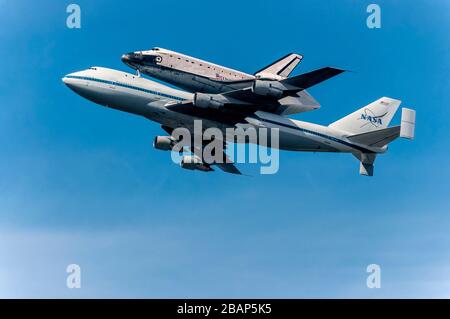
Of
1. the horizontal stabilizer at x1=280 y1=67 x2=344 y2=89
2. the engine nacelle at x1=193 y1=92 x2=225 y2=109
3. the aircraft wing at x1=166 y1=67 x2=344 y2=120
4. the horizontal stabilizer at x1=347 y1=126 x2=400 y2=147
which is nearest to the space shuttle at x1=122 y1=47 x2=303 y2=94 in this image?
the aircraft wing at x1=166 y1=67 x2=344 y2=120

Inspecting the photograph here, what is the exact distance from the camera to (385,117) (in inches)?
2763

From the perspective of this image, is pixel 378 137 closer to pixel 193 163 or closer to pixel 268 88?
pixel 268 88

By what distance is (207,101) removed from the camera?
200 feet

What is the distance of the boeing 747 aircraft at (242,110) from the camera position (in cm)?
6088

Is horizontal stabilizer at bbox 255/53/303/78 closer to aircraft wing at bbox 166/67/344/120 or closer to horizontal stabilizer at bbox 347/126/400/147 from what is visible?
aircraft wing at bbox 166/67/344/120

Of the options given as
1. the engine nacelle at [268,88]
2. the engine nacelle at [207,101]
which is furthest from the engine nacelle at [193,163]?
the engine nacelle at [268,88]

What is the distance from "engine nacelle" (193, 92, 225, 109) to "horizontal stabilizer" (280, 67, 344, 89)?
208 inches

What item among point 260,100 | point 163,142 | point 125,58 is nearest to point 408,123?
point 260,100

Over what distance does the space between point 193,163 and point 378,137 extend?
16.6 m
